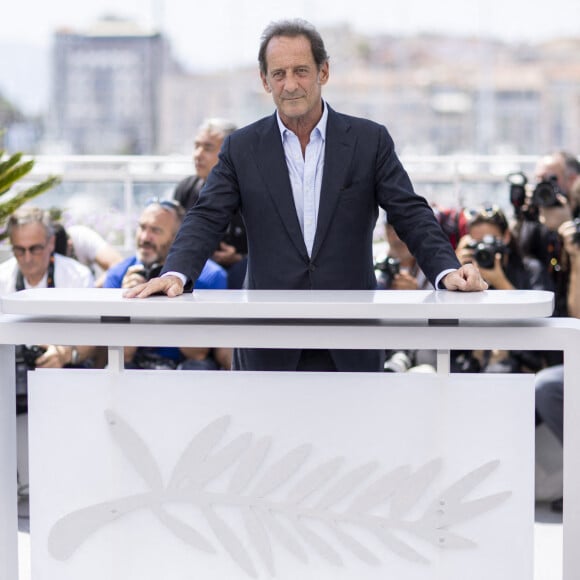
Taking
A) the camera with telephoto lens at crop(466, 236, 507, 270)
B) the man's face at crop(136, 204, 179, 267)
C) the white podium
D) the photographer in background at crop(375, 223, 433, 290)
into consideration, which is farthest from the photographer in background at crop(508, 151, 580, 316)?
the white podium

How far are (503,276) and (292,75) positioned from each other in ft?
5.84

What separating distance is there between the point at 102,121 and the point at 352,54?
10.8 metres

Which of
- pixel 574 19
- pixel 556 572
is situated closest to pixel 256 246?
pixel 556 572

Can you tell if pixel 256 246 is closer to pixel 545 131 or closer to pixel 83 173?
pixel 83 173

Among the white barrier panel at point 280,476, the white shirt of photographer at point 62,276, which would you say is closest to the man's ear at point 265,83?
the white barrier panel at point 280,476

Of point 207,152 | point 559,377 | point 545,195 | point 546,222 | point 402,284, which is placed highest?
point 207,152

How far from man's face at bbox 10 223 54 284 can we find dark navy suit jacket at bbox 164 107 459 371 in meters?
1.86

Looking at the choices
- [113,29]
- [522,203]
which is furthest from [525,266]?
[113,29]

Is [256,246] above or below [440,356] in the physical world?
above

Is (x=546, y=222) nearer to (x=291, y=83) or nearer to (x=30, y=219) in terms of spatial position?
(x=30, y=219)

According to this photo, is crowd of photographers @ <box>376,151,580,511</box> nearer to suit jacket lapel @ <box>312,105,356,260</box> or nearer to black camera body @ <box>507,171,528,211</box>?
black camera body @ <box>507,171,528,211</box>

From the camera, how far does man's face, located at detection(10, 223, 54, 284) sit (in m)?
4.56

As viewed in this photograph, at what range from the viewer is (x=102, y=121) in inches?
1889

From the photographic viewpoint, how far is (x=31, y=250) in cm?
457
